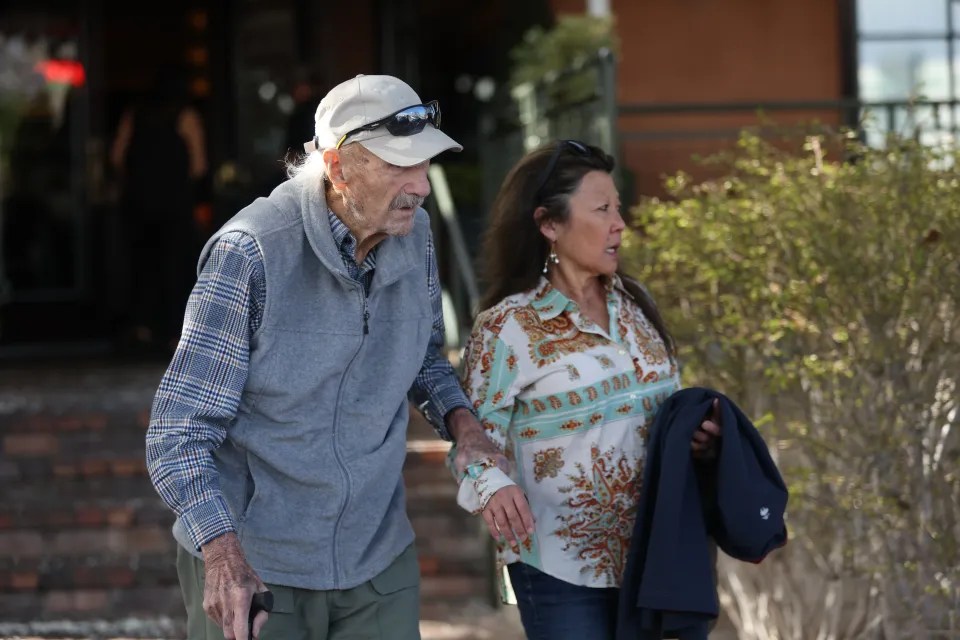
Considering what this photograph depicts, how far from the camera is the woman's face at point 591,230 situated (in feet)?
11.1

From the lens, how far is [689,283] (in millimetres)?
5000

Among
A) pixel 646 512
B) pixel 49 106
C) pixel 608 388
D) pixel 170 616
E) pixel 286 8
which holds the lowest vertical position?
pixel 170 616

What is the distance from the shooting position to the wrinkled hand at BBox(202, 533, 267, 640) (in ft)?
8.50

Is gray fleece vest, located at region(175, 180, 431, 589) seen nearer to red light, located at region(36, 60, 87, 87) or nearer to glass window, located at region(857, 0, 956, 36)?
red light, located at region(36, 60, 87, 87)

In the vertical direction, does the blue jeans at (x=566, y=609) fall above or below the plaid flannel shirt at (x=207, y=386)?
below

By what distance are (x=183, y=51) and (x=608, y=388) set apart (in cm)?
837

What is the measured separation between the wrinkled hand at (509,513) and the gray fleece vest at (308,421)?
0.23 meters

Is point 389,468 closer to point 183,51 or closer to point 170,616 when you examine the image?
point 170,616

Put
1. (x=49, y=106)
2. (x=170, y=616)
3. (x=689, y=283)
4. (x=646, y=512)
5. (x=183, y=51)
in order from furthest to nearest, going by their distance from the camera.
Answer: (x=183, y=51) → (x=49, y=106) → (x=170, y=616) → (x=689, y=283) → (x=646, y=512)

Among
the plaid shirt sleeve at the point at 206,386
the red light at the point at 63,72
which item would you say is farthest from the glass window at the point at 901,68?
the plaid shirt sleeve at the point at 206,386

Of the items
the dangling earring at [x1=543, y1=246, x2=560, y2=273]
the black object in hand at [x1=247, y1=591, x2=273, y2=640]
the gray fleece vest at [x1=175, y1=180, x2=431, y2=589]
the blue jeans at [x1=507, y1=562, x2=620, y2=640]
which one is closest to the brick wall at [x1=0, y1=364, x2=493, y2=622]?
the blue jeans at [x1=507, y1=562, x2=620, y2=640]

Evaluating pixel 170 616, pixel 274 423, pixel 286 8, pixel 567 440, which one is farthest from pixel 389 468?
pixel 286 8

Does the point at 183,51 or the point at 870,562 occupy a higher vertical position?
the point at 183,51

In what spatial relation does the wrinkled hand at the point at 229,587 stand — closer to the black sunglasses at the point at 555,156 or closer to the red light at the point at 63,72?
the black sunglasses at the point at 555,156
